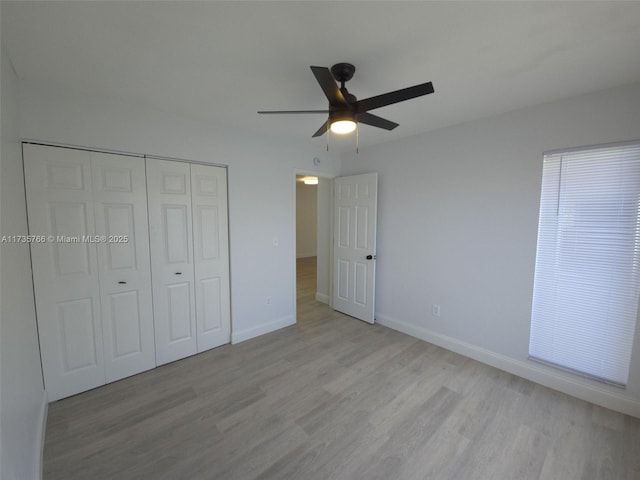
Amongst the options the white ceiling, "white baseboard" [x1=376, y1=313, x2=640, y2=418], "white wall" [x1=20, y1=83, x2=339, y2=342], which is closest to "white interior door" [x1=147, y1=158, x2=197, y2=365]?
"white wall" [x1=20, y1=83, x2=339, y2=342]

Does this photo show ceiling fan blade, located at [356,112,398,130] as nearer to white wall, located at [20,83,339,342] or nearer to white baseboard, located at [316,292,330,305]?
white wall, located at [20,83,339,342]

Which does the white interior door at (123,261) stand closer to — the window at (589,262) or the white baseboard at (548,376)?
the white baseboard at (548,376)

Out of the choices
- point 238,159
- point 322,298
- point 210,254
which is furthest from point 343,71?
point 322,298

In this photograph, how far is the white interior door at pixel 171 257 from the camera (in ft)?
8.32

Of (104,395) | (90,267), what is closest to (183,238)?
(90,267)

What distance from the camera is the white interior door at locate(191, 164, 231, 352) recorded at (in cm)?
280

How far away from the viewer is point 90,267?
7.30 feet

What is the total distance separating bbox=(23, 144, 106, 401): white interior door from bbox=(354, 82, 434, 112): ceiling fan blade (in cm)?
225

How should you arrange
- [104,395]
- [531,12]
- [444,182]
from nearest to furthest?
1. [531,12]
2. [104,395]
3. [444,182]

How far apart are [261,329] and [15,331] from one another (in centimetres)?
225

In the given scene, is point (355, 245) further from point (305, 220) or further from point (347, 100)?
point (305, 220)

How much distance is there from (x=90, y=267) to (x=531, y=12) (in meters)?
3.38

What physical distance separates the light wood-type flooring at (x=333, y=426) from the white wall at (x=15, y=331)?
34cm

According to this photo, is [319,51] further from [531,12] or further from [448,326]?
[448,326]
